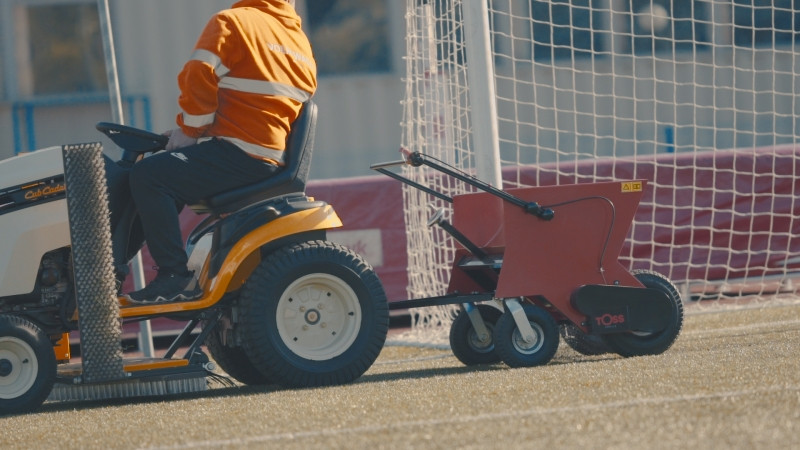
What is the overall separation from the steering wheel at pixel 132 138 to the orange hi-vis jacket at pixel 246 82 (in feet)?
0.58

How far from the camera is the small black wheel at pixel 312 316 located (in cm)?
487

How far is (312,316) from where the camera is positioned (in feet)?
16.5

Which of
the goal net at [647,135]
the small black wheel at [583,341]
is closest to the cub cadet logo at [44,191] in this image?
the small black wheel at [583,341]

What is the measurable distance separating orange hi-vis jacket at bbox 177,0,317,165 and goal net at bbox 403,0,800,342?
1.78 meters

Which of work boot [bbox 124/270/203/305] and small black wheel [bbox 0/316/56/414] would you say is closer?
small black wheel [bbox 0/316/56/414]

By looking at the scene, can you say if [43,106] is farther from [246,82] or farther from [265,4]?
[246,82]

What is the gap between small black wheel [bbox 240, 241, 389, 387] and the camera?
192 inches

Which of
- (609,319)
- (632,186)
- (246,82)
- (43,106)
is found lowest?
(609,319)

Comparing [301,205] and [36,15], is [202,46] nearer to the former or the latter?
[301,205]

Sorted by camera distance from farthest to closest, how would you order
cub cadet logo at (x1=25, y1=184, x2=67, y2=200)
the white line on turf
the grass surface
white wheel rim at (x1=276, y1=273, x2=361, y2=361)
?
1. white wheel rim at (x1=276, y1=273, x2=361, y2=361)
2. cub cadet logo at (x1=25, y1=184, x2=67, y2=200)
3. the white line on turf
4. the grass surface

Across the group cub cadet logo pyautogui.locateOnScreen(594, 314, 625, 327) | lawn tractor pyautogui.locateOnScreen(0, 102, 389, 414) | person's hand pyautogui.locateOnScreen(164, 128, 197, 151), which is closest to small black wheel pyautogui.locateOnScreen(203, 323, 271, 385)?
lawn tractor pyautogui.locateOnScreen(0, 102, 389, 414)

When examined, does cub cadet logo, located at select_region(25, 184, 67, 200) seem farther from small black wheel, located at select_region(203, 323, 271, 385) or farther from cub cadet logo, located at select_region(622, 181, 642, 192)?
cub cadet logo, located at select_region(622, 181, 642, 192)

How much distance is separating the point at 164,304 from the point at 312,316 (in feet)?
2.00

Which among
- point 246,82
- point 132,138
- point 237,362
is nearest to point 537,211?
point 246,82
